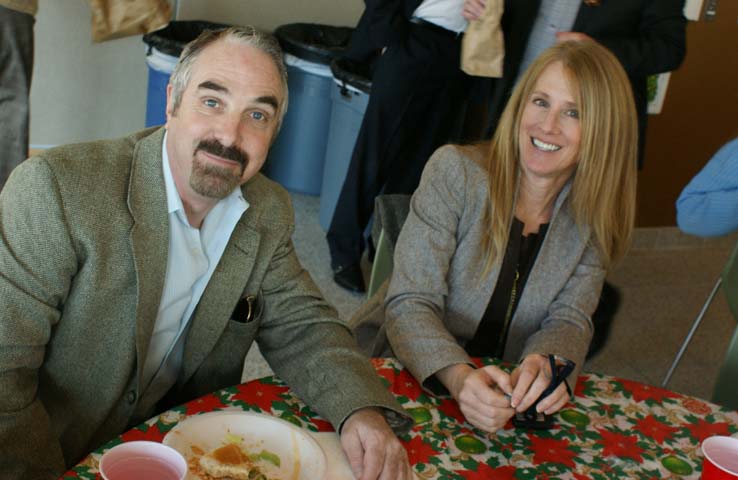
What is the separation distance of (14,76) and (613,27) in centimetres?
220

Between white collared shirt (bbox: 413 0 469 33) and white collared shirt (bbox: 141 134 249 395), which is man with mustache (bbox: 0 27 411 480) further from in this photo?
white collared shirt (bbox: 413 0 469 33)

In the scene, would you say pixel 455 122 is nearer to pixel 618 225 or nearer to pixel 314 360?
pixel 618 225

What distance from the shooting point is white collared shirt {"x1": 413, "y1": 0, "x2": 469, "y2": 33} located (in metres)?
3.57

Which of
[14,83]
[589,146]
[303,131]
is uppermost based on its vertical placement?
[589,146]

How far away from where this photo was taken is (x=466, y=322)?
86.0 inches

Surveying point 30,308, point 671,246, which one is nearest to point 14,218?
point 30,308

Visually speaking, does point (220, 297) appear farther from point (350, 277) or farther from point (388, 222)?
point (350, 277)

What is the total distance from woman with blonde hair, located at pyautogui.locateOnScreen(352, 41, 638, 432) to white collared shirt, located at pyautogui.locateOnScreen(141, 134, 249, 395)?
1.64ft

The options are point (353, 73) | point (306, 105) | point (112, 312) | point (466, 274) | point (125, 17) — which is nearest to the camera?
point (112, 312)

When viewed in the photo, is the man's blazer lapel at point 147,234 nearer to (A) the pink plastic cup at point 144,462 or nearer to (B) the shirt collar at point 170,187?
(B) the shirt collar at point 170,187

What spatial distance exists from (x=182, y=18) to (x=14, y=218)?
11.2ft

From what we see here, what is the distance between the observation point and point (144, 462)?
107 cm

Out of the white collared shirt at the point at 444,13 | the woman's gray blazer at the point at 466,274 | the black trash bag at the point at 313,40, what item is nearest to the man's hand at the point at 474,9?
the white collared shirt at the point at 444,13

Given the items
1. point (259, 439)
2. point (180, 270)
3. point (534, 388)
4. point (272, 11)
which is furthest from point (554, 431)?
point (272, 11)
